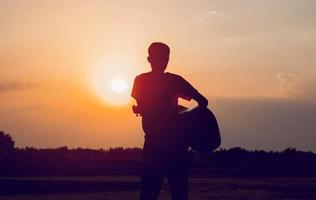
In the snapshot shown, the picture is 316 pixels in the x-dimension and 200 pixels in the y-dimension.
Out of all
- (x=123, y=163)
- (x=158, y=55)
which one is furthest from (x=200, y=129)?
(x=123, y=163)

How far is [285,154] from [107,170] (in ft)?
53.9

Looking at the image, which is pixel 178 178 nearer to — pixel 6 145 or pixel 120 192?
pixel 120 192

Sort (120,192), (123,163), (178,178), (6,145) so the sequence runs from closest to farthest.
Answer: (178,178)
(120,192)
(123,163)
(6,145)

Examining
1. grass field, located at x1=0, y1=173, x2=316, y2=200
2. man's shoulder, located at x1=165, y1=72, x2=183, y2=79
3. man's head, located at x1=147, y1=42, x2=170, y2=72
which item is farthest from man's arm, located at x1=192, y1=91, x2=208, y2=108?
grass field, located at x1=0, y1=173, x2=316, y2=200

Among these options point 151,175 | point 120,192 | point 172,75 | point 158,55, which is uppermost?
point 158,55

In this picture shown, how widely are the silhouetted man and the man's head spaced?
5.2 inches

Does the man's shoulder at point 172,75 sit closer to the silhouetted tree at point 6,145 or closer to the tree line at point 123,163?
the tree line at point 123,163

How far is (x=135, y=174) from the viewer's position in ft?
92.5

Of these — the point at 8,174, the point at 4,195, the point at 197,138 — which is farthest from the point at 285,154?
the point at 197,138

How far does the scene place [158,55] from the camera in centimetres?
692

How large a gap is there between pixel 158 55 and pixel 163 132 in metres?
0.87

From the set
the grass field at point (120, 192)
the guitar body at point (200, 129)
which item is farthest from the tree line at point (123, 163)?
the guitar body at point (200, 129)

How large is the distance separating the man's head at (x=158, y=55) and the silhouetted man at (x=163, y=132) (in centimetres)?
13

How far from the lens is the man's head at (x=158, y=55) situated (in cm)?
692
